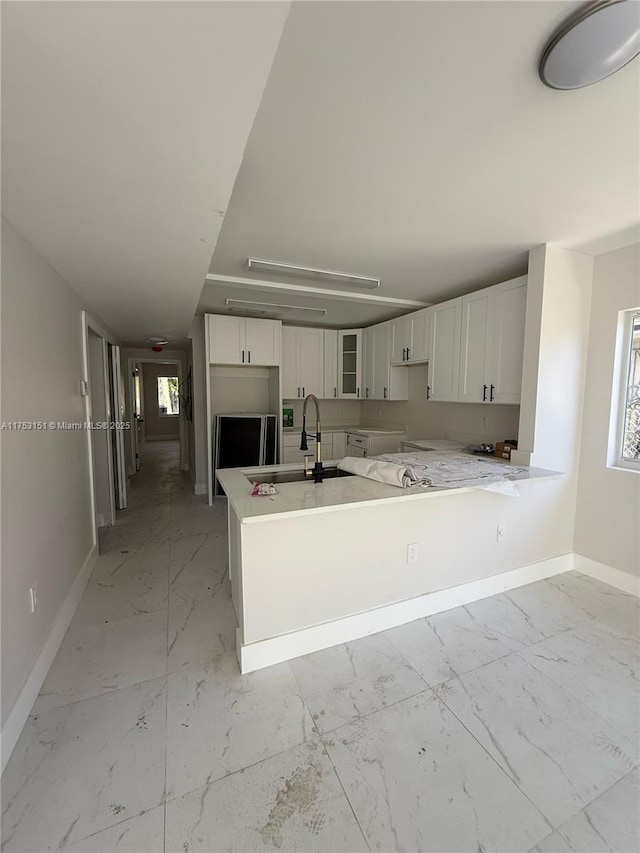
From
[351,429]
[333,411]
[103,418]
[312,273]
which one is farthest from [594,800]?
[333,411]

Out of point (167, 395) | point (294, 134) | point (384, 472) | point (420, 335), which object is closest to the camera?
point (294, 134)

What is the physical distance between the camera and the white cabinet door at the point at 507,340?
110 inches

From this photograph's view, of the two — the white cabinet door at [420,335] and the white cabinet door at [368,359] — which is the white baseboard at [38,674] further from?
the white cabinet door at [368,359]

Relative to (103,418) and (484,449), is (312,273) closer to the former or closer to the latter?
(484,449)

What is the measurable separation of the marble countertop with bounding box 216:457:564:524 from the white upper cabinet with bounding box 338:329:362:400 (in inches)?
121

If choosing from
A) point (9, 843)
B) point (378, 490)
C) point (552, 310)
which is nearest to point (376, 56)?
point (378, 490)

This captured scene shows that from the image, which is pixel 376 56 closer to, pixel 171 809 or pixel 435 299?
pixel 171 809

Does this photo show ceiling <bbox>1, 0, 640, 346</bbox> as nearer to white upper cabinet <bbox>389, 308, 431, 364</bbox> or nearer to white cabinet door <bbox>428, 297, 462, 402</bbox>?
white cabinet door <bbox>428, 297, 462, 402</bbox>

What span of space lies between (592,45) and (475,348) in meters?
2.28

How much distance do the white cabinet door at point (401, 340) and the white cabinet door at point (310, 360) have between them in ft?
3.76

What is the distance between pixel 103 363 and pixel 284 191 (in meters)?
2.92

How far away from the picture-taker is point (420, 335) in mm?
3949

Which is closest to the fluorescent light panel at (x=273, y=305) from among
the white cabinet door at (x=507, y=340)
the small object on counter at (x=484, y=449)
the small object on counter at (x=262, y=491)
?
the white cabinet door at (x=507, y=340)

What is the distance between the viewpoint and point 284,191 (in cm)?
189
